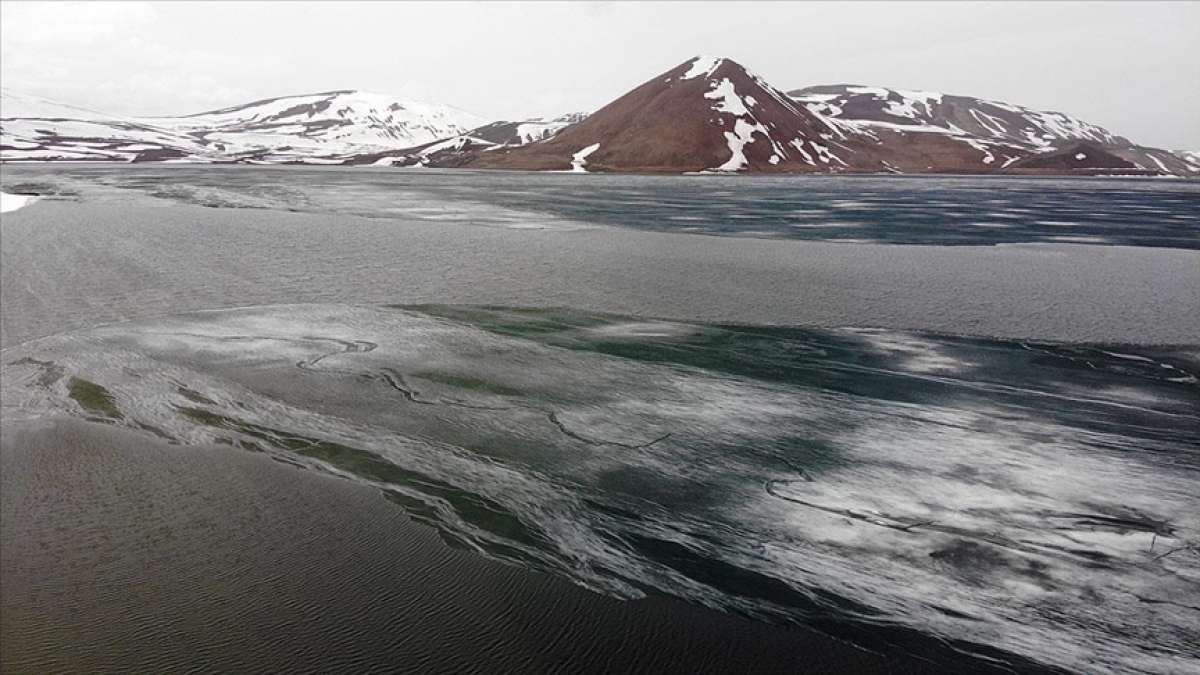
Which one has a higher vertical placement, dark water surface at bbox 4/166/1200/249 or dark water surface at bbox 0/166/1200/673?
dark water surface at bbox 4/166/1200/249

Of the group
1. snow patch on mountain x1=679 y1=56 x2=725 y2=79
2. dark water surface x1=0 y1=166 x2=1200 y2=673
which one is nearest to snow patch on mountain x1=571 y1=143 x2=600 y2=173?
snow patch on mountain x1=679 y1=56 x2=725 y2=79

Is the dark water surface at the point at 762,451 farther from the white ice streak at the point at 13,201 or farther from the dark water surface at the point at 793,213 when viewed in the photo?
the white ice streak at the point at 13,201

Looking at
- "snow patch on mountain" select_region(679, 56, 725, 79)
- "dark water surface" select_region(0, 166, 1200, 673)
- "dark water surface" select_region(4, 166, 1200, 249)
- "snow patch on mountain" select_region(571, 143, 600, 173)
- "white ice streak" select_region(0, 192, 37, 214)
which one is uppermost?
"snow patch on mountain" select_region(679, 56, 725, 79)

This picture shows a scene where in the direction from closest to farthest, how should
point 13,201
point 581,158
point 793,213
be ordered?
1. point 793,213
2. point 13,201
3. point 581,158

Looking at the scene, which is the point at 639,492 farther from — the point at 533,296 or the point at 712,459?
the point at 533,296

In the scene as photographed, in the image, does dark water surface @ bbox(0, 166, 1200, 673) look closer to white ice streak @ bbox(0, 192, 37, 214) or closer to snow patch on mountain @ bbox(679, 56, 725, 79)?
white ice streak @ bbox(0, 192, 37, 214)

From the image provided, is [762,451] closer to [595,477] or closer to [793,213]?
[595,477]

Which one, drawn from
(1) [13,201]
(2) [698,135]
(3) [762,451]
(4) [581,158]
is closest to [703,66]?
(2) [698,135]

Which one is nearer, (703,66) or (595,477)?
(595,477)

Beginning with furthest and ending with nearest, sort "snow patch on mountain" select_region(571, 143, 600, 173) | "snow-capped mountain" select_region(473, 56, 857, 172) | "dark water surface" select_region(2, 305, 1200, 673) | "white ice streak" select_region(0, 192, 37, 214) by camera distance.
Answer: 1. "snow patch on mountain" select_region(571, 143, 600, 173)
2. "snow-capped mountain" select_region(473, 56, 857, 172)
3. "white ice streak" select_region(0, 192, 37, 214)
4. "dark water surface" select_region(2, 305, 1200, 673)
